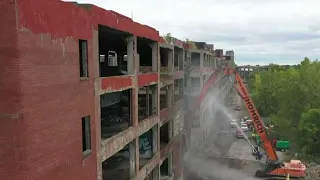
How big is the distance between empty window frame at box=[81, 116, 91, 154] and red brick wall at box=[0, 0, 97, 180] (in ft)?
1.81

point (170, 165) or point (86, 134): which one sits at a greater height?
point (86, 134)

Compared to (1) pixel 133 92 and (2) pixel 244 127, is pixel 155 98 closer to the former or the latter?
(1) pixel 133 92

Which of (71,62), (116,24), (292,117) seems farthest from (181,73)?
(292,117)

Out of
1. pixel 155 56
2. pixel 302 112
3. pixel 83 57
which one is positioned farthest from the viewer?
pixel 302 112

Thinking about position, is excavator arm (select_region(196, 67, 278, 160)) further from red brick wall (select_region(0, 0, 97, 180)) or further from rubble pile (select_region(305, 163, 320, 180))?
red brick wall (select_region(0, 0, 97, 180))

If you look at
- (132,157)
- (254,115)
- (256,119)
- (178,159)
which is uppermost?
(254,115)

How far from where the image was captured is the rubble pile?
31.9 meters

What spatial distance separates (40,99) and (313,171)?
32021 millimetres

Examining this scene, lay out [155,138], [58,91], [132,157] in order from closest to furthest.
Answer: [58,91] < [132,157] < [155,138]

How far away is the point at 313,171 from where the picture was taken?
3381 centimetres

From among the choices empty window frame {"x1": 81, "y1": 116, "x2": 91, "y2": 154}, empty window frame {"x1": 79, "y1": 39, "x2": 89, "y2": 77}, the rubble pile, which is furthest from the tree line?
empty window frame {"x1": 79, "y1": 39, "x2": 89, "y2": 77}

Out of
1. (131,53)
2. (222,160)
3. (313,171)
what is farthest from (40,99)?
(313,171)

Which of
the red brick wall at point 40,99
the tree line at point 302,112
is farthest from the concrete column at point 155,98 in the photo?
the tree line at point 302,112

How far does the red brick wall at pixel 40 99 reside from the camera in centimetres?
759
